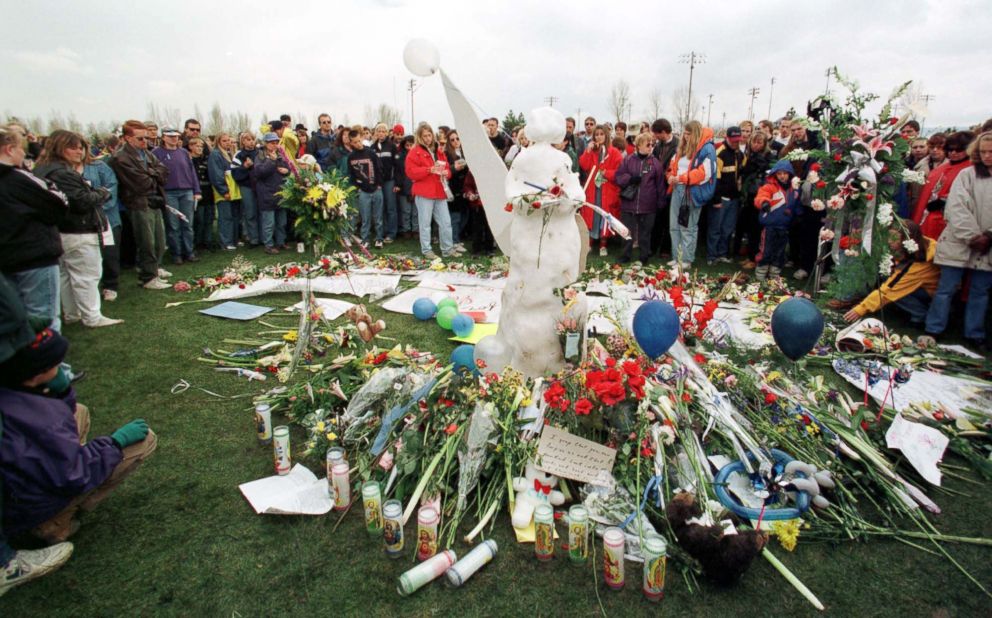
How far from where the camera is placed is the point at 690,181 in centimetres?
794

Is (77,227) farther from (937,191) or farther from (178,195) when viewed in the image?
(937,191)

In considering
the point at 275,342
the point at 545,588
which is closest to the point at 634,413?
the point at 545,588

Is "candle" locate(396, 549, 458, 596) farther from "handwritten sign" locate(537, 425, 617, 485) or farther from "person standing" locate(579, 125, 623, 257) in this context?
"person standing" locate(579, 125, 623, 257)

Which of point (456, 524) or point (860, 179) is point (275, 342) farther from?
point (860, 179)

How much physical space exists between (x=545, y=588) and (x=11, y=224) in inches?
205

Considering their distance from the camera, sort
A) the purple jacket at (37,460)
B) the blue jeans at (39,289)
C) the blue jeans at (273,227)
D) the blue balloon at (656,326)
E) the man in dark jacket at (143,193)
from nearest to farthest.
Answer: the purple jacket at (37,460)
the blue balloon at (656,326)
the blue jeans at (39,289)
the man in dark jacket at (143,193)
the blue jeans at (273,227)

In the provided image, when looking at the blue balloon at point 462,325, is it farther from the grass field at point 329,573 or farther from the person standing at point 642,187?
the person standing at point 642,187

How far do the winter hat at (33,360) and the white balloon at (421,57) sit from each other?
3092 mm

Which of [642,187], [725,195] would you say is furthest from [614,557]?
[725,195]

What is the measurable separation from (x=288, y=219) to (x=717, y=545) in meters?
10.1

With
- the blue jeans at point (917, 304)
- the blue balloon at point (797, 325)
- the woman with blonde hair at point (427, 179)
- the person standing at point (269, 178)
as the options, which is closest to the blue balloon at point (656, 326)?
the blue balloon at point (797, 325)

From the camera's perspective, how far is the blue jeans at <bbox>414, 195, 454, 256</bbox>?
9.43 metres

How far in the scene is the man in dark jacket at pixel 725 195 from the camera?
27.8 feet

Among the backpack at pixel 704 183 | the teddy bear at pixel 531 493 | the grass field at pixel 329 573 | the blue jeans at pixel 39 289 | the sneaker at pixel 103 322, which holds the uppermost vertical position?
the backpack at pixel 704 183
